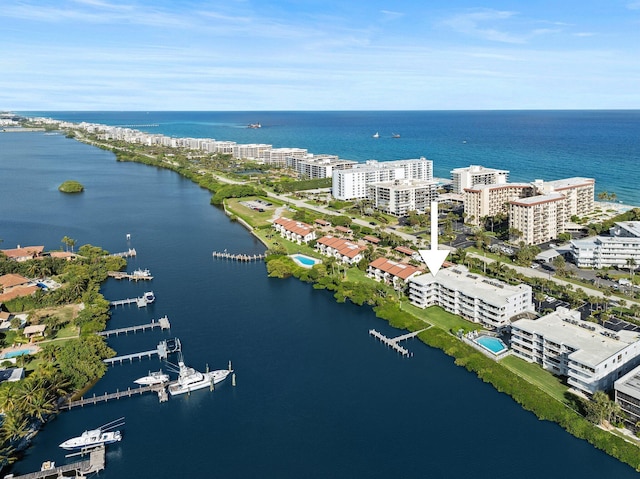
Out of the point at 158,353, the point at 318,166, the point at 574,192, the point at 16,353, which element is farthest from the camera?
the point at 318,166

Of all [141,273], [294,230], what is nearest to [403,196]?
[294,230]

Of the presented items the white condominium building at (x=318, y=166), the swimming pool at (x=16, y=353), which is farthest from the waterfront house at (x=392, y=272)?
the white condominium building at (x=318, y=166)

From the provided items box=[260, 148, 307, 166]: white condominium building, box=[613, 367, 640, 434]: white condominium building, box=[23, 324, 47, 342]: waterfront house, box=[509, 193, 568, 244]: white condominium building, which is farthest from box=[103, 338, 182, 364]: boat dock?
box=[260, 148, 307, 166]: white condominium building

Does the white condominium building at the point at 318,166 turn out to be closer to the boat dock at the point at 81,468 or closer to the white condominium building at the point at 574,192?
the white condominium building at the point at 574,192

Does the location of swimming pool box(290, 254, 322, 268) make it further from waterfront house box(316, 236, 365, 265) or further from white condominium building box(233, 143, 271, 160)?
white condominium building box(233, 143, 271, 160)

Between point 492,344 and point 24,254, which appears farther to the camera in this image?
point 24,254

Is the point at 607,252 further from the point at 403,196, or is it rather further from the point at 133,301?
the point at 133,301

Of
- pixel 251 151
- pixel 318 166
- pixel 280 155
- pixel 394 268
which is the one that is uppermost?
pixel 251 151

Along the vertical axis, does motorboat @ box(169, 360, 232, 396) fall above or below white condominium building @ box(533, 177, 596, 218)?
below
